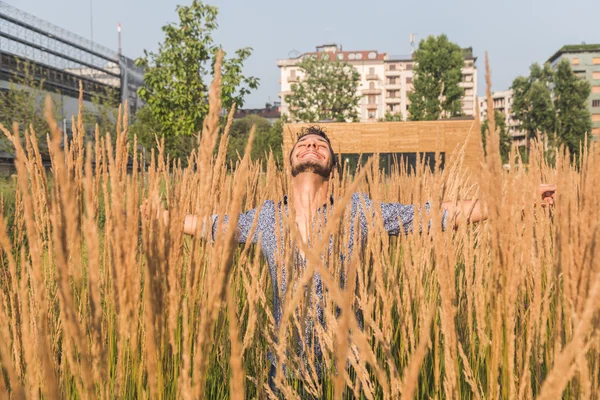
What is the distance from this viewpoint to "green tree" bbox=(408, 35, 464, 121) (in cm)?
2838

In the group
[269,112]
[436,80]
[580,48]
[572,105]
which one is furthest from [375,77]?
[436,80]

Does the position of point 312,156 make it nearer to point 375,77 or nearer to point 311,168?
point 311,168

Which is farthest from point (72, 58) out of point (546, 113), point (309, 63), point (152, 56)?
point (546, 113)

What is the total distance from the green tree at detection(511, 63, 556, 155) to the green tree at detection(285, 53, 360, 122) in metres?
10.3

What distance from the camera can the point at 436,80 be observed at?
94.9 ft

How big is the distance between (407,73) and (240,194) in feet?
216

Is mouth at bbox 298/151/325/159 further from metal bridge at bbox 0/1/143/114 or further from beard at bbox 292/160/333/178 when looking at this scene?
metal bridge at bbox 0/1/143/114

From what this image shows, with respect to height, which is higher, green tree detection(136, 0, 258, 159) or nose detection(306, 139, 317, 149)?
green tree detection(136, 0, 258, 159)

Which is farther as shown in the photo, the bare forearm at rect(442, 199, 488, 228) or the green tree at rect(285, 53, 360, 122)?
the green tree at rect(285, 53, 360, 122)

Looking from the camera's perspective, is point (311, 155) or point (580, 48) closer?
point (311, 155)

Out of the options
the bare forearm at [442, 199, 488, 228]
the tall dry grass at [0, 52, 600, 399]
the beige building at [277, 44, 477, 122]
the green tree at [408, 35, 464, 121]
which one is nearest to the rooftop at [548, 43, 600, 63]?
the beige building at [277, 44, 477, 122]

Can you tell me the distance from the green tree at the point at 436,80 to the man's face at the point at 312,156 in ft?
89.1

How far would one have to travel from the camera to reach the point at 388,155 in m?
12.4

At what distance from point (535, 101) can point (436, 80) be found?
7101 millimetres
